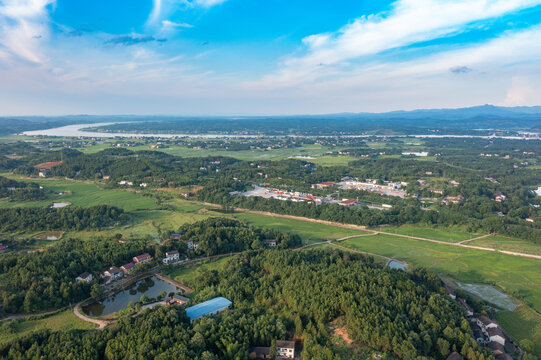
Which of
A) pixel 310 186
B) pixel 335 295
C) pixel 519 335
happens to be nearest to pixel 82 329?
pixel 335 295

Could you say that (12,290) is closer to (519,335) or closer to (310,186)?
(519,335)

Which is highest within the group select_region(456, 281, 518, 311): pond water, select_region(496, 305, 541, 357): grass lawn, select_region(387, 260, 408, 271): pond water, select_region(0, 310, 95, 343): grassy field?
select_region(0, 310, 95, 343): grassy field

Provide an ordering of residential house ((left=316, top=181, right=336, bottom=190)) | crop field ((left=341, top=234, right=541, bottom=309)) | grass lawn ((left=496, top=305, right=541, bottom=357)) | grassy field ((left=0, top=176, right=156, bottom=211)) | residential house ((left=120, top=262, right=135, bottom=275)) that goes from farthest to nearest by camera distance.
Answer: residential house ((left=316, top=181, right=336, bottom=190))
grassy field ((left=0, top=176, right=156, bottom=211))
residential house ((left=120, top=262, right=135, bottom=275))
crop field ((left=341, top=234, right=541, bottom=309))
grass lawn ((left=496, top=305, right=541, bottom=357))

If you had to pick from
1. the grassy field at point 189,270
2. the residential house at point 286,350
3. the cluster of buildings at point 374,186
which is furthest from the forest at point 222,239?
the cluster of buildings at point 374,186

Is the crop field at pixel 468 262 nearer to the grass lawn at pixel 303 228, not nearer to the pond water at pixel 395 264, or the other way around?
the pond water at pixel 395 264

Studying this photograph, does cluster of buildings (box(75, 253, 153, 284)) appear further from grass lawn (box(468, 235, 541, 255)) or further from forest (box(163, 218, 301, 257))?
grass lawn (box(468, 235, 541, 255))

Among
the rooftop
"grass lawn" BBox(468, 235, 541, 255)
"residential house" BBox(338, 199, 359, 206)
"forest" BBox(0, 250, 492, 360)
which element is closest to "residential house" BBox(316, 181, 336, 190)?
"residential house" BBox(338, 199, 359, 206)

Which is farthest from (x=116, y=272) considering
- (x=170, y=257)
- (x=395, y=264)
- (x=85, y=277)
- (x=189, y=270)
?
(x=395, y=264)
